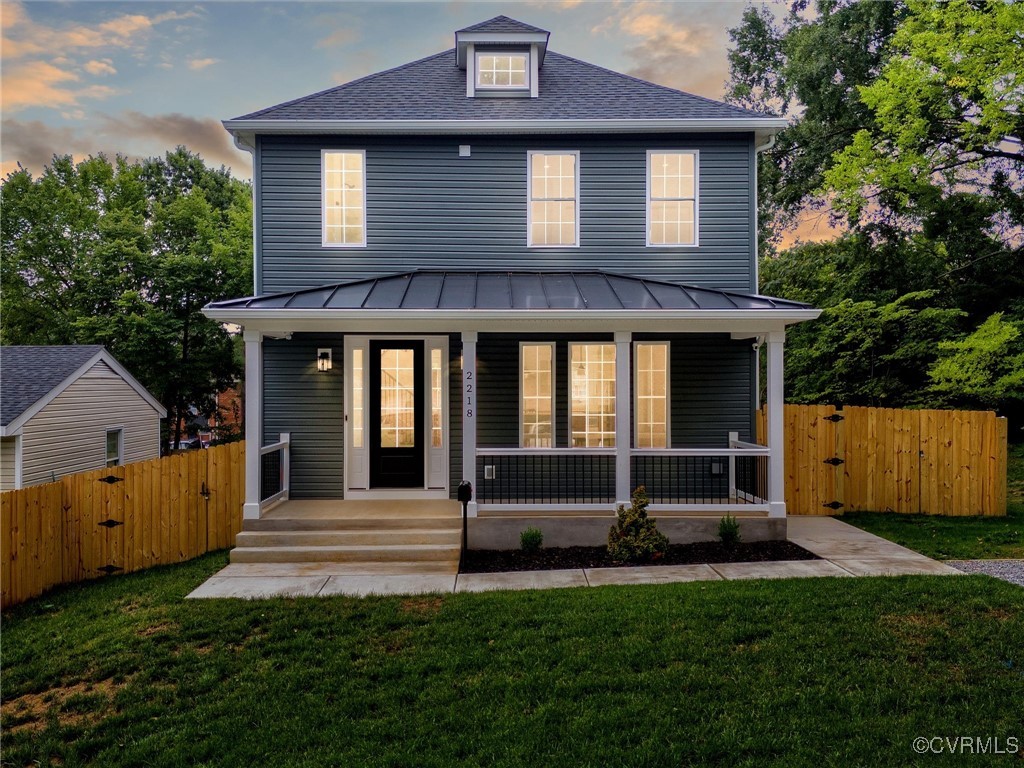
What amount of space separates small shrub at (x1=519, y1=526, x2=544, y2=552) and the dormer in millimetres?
7388

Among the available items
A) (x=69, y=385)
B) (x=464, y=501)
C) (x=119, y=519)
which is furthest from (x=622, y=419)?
(x=69, y=385)

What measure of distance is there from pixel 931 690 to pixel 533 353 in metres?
6.42

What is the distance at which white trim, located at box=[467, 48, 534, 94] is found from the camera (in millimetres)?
9898

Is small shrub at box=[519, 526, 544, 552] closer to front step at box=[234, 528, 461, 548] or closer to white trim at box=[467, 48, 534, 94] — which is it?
front step at box=[234, 528, 461, 548]

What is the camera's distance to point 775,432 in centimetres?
763

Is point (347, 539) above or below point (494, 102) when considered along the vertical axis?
below

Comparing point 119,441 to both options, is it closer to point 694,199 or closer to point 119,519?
point 119,519

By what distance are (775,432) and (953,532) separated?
10.3ft

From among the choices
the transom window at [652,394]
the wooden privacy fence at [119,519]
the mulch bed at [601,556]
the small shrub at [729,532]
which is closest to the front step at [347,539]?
the mulch bed at [601,556]

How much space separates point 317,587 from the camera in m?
6.09

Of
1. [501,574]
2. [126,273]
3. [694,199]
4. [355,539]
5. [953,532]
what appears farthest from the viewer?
[126,273]

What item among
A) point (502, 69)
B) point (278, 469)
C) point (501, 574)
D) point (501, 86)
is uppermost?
point (502, 69)

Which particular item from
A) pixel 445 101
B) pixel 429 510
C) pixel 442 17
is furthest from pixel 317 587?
pixel 442 17

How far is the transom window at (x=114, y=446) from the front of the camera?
51.0 feet
